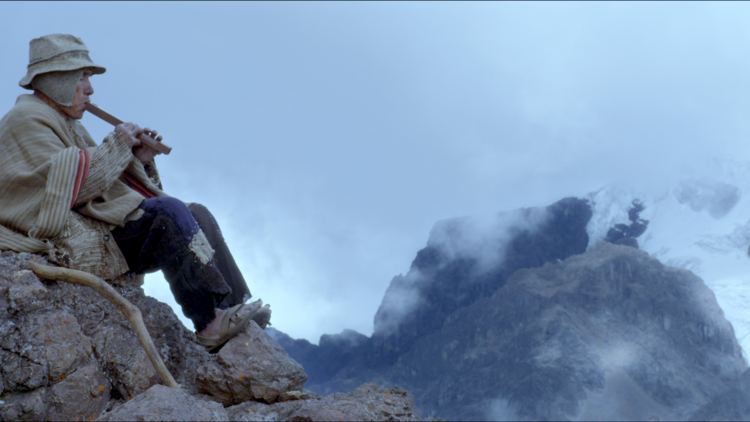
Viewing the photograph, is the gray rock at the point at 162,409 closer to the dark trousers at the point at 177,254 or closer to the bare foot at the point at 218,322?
the bare foot at the point at 218,322

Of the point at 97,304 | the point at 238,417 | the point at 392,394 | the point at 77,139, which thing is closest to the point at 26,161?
the point at 77,139

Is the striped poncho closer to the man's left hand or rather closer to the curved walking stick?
the curved walking stick

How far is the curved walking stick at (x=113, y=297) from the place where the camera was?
469 cm

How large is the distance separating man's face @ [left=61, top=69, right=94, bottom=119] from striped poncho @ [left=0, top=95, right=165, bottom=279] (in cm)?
18

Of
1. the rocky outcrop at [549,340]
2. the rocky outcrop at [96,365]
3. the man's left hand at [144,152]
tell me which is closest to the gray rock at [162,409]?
the rocky outcrop at [96,365]

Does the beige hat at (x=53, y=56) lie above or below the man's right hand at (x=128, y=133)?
above

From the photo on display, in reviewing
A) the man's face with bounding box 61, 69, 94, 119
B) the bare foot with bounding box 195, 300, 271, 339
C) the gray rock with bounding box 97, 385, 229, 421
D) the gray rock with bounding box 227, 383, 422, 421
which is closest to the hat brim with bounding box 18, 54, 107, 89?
the man's face with bounding box 61, 69, 94, 119

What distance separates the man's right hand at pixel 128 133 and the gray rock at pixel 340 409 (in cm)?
256

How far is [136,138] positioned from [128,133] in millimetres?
130

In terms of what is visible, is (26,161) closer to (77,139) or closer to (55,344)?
(77,139)

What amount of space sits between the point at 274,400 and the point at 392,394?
42.1 inches

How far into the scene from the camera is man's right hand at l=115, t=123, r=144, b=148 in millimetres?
5105

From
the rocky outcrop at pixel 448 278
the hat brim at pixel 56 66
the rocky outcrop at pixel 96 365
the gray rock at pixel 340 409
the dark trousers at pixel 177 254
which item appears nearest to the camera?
the gray rock at pixel 340 409

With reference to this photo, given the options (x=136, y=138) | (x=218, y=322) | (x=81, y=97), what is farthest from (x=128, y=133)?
(x=218, y=322)
